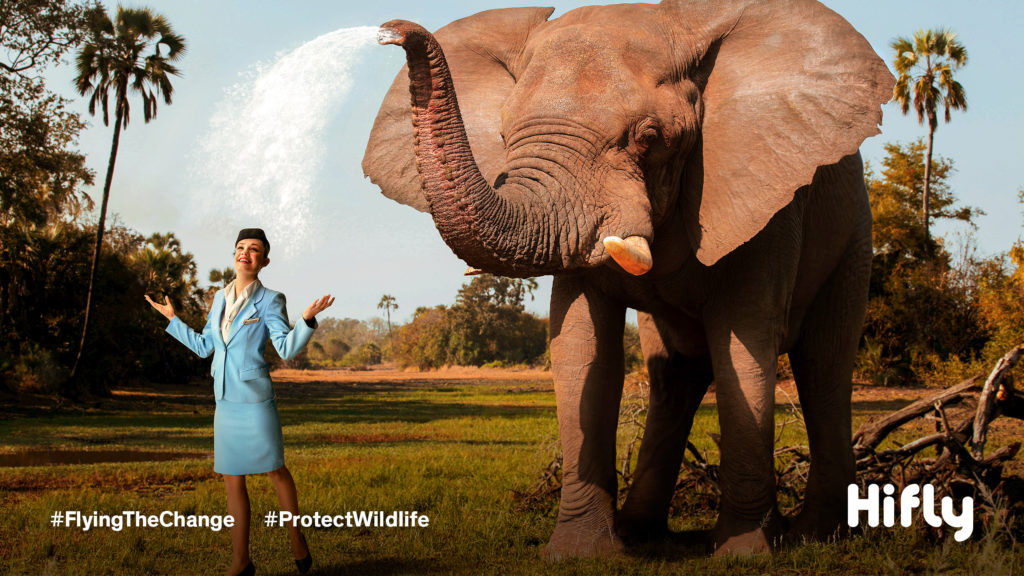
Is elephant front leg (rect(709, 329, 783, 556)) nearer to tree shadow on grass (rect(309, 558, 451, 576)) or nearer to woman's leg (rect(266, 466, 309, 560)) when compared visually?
tree shadow on grass (rect(309, 558, 451, 576))

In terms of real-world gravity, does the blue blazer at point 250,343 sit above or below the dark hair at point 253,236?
below

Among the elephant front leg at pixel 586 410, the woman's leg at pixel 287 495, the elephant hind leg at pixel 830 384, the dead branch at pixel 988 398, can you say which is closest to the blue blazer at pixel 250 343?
the woman's leg at pixel 287 495

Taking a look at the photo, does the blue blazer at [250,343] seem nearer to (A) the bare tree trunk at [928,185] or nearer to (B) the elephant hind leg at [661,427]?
(B) the elephant hind leg at [661,427]

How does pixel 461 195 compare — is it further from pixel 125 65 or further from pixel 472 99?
pixel 125 65

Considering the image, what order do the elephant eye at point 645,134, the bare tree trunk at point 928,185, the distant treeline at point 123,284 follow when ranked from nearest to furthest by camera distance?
the elephant eye at point 645,134 < the distant treeline at point 123,284 < the bare tree trunk at point 928,185

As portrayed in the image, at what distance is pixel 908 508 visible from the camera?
6.86 m

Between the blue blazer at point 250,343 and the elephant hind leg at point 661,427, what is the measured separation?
328 centimetres

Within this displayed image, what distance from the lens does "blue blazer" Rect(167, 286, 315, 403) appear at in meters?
4.84

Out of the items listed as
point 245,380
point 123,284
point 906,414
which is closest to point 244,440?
point 245,380

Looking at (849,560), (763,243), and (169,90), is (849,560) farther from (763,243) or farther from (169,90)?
(169,90)

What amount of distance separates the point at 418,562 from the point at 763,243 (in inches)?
118

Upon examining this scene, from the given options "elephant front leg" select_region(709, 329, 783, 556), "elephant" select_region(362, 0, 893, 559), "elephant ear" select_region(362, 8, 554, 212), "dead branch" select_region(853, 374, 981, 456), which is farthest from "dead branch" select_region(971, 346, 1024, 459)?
"elephant ear" select_region(362, 8, 554, 212)

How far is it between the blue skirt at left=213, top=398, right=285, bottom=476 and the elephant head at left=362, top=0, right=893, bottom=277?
1424 millimetres

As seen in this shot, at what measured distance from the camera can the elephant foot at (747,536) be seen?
19.1 feet
